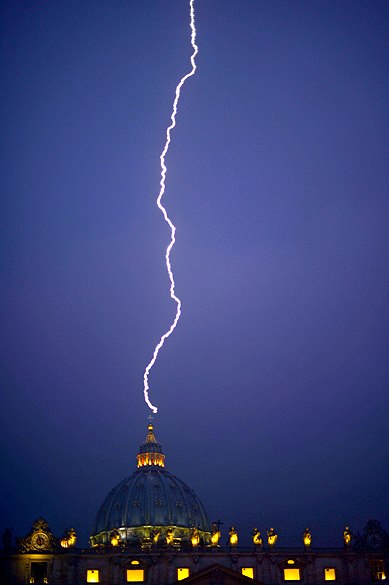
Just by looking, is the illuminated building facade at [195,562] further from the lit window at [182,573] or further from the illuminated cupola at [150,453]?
the illuminated cupola at [150,453]

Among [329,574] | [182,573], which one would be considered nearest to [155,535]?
[182,573]

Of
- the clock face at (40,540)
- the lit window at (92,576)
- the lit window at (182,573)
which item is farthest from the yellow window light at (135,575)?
the clock face at (40,540)

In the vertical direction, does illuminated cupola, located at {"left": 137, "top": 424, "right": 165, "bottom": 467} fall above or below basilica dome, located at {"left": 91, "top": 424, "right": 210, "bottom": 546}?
above

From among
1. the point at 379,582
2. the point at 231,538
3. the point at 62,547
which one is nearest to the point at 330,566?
the point at 379,582

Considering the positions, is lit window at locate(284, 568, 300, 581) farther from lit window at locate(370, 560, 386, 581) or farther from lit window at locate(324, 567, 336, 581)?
lit window at locate(370, 560, 386, 581)

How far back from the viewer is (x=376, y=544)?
89.1 meters

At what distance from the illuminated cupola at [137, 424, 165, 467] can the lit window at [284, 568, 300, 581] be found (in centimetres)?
5168

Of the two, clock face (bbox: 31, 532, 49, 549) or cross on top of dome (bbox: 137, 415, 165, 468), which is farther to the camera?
cross on top of dome (bbox: 137, 415, 165, 468)

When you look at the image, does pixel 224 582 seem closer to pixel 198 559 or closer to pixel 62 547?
pixel 198 559

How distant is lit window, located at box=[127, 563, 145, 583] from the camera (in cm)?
8638

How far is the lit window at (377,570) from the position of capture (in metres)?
88.1

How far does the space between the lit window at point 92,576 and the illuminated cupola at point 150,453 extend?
50.4 meters

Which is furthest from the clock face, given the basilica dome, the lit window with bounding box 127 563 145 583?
the basilica dome

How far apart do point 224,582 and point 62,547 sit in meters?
17.9
